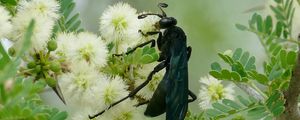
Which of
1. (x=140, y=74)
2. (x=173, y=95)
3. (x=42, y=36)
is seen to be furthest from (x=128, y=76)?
(x=42, y=36)

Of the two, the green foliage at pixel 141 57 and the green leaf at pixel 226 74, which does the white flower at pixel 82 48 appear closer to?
the green foliage at pixel 141 57

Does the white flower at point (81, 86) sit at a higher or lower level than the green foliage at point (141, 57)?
lower

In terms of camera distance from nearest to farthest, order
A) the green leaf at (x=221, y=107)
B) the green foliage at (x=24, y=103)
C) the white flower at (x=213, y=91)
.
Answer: the green foliage at (x=24, y=103) → the green leaf at (x=221, y=107) → the white flower at (x=213, y=91)

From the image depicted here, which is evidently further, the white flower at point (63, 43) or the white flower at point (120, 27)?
the white flower at point (120, 27)

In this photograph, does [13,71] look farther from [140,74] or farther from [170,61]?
[170,61]

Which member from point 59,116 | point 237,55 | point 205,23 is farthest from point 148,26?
point 205,23

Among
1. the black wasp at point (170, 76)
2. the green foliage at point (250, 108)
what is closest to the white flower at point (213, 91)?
the black wasp at point (170, 76)
